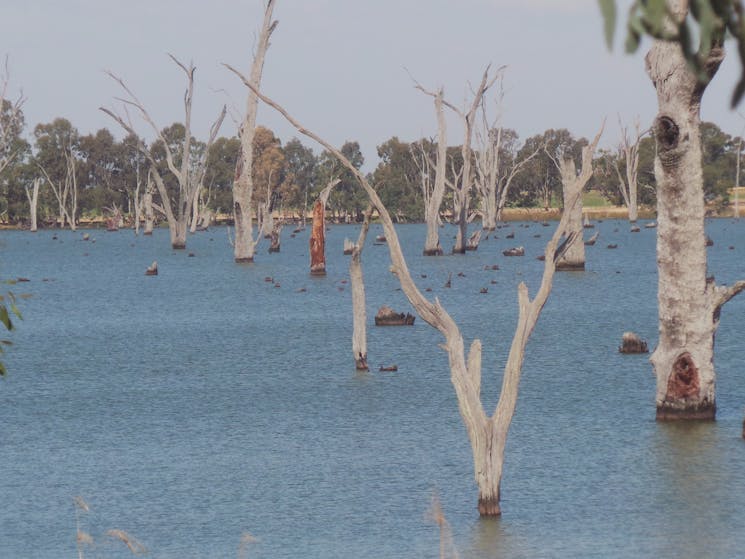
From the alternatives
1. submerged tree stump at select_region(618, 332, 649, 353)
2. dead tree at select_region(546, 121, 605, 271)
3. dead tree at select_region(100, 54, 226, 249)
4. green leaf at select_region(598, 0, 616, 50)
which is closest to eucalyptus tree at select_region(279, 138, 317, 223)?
dead tree at select_region(100, 54, 226, 249)

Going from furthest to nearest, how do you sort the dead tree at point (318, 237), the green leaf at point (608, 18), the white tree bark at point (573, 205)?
the dead tree at point (318, 237)
the white tree bark at point (573, 205)
the green leaf at point (608, 18)

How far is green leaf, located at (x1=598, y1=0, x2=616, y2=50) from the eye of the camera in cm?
310

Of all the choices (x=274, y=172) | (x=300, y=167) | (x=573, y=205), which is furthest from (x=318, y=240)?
(x=300, y=167)

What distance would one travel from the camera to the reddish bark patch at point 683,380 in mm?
16844

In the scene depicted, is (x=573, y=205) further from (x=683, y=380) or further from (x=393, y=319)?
(x=393, y=319)

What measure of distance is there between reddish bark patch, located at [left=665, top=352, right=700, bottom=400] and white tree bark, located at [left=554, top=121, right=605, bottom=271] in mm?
2056

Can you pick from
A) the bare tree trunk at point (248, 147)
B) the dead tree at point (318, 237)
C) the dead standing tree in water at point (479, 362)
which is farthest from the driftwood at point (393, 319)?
the bare tree trunk at point (248, 147)

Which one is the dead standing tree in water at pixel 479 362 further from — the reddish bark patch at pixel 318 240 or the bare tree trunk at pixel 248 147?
the bare tree trunk at pixel 248 147

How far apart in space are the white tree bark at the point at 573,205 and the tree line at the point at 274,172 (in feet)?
283

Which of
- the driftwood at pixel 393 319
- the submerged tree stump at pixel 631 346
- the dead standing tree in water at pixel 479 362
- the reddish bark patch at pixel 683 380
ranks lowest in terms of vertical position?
the driftwood at pixel 393 319

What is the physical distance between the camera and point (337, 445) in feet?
58.8

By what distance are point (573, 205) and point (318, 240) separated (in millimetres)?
46763

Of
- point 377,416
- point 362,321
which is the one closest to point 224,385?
point 362,321

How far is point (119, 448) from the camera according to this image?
58.9 feet
